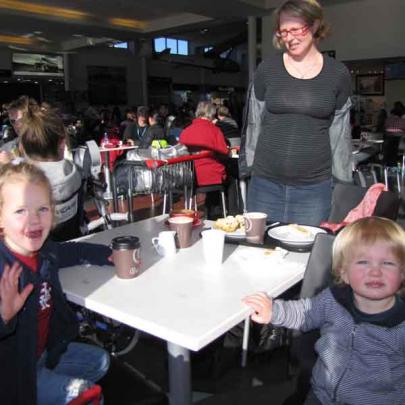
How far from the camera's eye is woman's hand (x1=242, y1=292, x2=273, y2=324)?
116 cm

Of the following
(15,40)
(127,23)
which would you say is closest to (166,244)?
(127,23)

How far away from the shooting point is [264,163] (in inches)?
79.4

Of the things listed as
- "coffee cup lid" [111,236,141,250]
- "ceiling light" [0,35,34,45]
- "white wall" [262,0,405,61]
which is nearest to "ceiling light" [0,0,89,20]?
"ceiling light" [0,35,34,45]

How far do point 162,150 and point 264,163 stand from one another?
248 centimetres

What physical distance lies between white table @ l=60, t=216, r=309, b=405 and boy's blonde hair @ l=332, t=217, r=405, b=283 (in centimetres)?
15

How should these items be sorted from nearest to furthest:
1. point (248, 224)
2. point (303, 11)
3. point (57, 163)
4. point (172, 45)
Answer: point (248, 224), point (303, 11), point (57, 163), point (172, 45)

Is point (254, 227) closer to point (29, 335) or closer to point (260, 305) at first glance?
point (260, 305)

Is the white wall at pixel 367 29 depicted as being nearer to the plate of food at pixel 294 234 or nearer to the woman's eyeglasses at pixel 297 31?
the woman's eyeglasses at pixel 297 31

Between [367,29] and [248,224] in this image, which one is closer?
[248,224]

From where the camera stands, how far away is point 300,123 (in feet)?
6.25

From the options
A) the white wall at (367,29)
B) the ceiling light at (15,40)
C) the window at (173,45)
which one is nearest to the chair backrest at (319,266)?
the white wall at (367,29)

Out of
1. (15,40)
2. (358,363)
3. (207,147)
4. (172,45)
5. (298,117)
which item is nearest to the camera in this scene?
(358,363)

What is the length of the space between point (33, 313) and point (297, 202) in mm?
1202

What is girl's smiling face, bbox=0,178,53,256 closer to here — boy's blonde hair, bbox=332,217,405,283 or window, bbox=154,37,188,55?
boy's blonde hair, bbox=332,217,405,283
